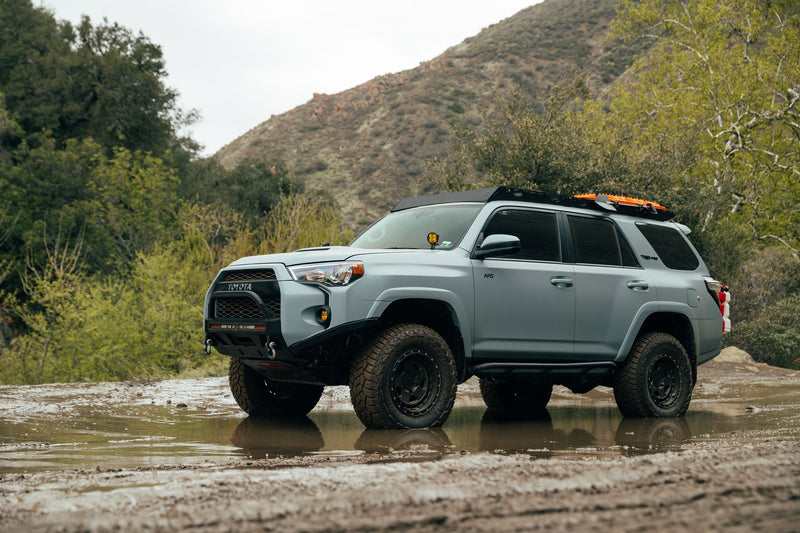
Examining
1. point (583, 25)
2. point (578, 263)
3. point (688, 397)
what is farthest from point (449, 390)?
point (583, 25)

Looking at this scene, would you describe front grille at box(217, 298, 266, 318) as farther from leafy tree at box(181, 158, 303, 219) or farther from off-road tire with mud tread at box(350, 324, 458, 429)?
leafy tree at box(181, 158, 303, 219)

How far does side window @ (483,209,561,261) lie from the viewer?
7.66 metres

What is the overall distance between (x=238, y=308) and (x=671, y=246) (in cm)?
483

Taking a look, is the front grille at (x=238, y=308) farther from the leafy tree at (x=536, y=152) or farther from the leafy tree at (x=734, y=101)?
the leafy tree at (x=734, y=101)

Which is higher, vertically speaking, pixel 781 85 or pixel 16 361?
pixel 781 85

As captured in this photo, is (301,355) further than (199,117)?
No

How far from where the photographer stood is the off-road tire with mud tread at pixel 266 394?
7898mm

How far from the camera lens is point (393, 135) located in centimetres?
5997

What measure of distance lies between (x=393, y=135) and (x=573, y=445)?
54.7 meters

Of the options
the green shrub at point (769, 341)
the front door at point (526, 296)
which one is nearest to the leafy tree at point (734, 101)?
the green shrub at point (769, 341)

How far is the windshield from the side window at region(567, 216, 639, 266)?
46.7 inches

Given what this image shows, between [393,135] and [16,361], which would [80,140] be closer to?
[16,361]

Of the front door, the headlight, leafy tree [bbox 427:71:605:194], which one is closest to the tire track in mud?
the headlight

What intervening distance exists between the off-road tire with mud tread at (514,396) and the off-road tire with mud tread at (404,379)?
8.68ft
